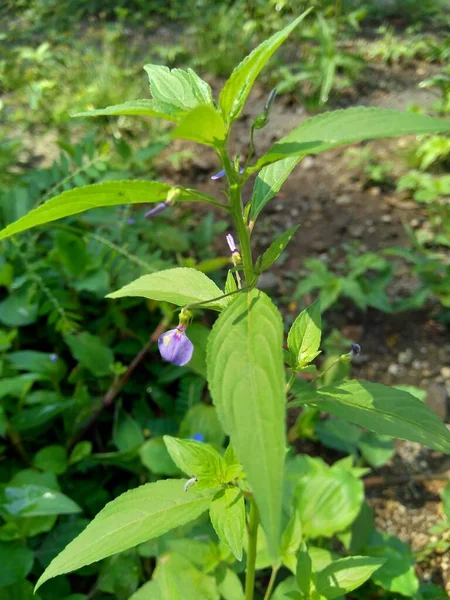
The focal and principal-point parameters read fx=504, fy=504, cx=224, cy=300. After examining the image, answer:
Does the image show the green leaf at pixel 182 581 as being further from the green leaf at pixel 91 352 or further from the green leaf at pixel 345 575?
the green leaf at pixel 91 352

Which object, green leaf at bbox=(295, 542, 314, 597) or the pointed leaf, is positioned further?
green leaf at bbox=(295, 542, 314, 597)

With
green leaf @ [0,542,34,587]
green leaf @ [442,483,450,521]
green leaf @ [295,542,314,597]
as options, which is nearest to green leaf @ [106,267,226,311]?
green leaf @ [295,542,314,597]

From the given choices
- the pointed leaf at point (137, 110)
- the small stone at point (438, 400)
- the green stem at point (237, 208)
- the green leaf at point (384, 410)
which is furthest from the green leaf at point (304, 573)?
the small stone at point (438, 400)

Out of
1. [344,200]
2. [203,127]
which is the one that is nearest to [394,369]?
[344,200]

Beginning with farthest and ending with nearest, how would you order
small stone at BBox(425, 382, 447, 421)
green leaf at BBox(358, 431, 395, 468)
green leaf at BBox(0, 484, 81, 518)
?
1. small stone at BBox(425, 382, 447, 421)
2. green leaf at BBox(358, 431, 395, 468)
3. green leaf at BBox(0, 484, 81, 518)

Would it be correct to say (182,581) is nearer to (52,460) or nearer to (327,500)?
(327,500)

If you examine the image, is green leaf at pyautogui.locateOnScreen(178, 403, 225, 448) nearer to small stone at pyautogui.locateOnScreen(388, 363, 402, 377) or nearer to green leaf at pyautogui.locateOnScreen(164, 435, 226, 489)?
green leaf at pyautogui.locateOnScreen(164, 435, 226, 489)
